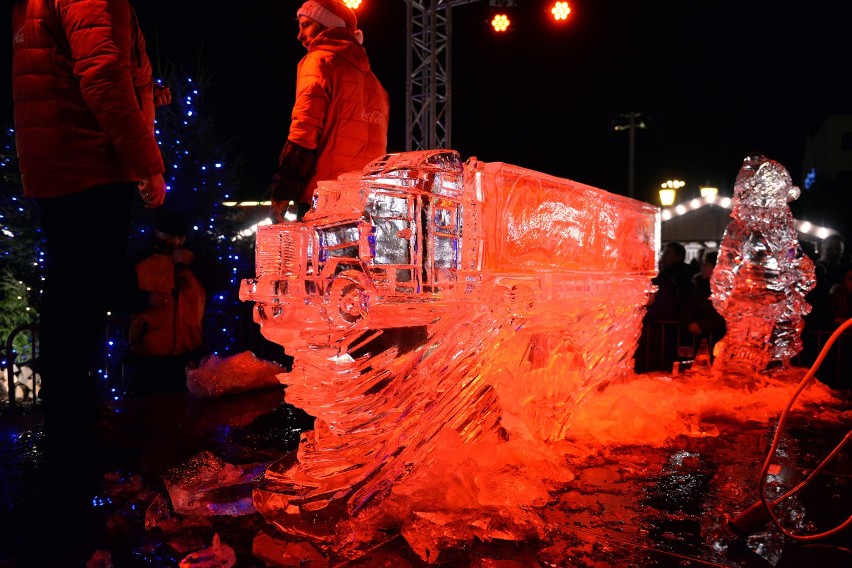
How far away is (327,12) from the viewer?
347cm

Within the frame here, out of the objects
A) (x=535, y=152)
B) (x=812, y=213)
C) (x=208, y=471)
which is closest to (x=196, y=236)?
(x=208, y=471)

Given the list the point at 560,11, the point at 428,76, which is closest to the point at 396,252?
the point at 428,76

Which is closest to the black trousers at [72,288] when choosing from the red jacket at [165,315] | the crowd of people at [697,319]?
the red jacket at [165,315]

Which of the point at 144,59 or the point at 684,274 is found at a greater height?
the point at 144,59

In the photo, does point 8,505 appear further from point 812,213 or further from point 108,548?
point 812,213

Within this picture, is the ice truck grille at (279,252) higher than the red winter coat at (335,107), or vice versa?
the red winter coat at (335,107)

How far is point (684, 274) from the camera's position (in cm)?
819

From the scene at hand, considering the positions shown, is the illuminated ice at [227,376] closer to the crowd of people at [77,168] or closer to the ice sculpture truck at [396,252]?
the crowd of people at [77,168]

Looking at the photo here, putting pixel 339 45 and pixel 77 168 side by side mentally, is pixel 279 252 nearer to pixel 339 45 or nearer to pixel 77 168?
pixel 77 168

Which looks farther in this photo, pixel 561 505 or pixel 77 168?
pixel 77 168

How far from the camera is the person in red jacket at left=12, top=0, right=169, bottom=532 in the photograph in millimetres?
2596

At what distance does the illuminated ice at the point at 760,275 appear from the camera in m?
4.47

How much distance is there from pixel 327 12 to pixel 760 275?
11.7ft

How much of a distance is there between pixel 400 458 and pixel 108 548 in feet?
3.22
